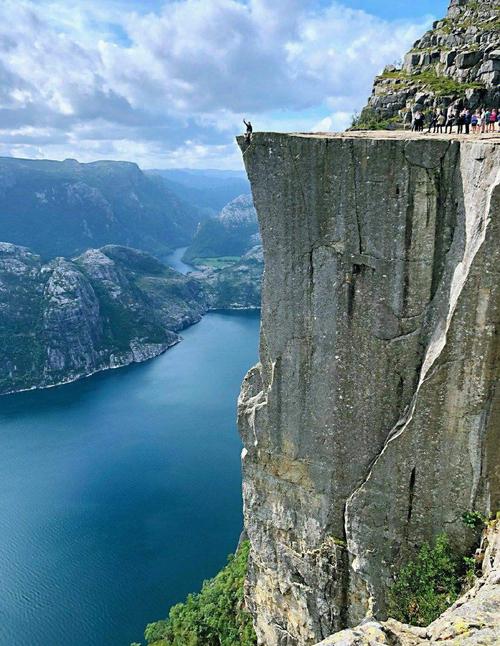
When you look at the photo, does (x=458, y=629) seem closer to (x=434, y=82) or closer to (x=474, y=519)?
(x=474, y=519)

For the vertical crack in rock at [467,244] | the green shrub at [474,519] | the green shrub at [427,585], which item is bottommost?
the green shrub at [427,585]

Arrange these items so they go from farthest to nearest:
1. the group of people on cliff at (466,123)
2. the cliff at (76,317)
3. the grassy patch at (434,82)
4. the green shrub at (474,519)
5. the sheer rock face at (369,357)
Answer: the cliff at (76,317) → the grassy patch at (434,82) → the group of people on cliff at (466,123) → the green shrub at (474,519) → the sheer rock face at (369,357)

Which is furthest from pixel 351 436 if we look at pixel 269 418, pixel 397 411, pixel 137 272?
pixel 137 272

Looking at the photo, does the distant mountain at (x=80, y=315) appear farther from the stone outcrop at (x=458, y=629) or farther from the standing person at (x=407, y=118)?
the stone outcrop at (x=458, y=629)

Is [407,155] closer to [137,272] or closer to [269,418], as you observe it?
[269,418]

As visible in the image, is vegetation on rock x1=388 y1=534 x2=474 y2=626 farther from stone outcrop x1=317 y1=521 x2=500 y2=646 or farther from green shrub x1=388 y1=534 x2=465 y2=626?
stone outcrop x1=317 y1=521 x2=500 y2=646

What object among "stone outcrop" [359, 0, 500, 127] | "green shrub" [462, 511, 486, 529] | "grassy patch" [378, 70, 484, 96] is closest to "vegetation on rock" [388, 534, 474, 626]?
"green shrub" [462, 511, 486, 529]

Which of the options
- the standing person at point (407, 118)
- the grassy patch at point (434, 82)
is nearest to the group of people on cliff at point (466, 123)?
the standing person at point (407, 118)
